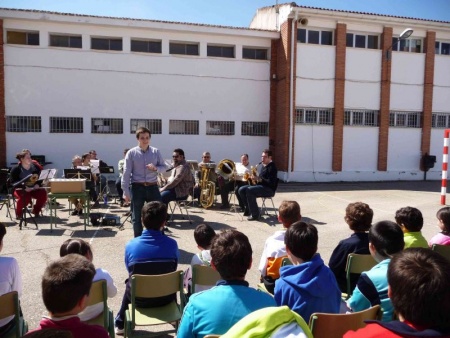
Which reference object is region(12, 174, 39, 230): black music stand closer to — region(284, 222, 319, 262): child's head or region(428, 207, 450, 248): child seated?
region(284, 222, 319, 262): child's head

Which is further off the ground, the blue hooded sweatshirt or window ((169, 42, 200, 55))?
window ((169, 42, 200, 55))

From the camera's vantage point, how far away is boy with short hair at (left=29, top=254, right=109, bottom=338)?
1855 mm

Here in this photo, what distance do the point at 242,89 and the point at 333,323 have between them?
54.8ft

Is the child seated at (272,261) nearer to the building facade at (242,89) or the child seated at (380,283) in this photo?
the child seated at (380,283)

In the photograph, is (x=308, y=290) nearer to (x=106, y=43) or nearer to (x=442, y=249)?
(x=442, y=249)

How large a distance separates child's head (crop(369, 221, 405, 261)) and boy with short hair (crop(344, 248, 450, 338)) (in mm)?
1541

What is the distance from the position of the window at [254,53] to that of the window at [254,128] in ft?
10.4

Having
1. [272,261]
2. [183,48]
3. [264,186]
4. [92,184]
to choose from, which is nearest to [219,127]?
[183,48]

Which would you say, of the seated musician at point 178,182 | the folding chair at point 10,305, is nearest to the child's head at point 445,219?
the folding chair at point 10,305

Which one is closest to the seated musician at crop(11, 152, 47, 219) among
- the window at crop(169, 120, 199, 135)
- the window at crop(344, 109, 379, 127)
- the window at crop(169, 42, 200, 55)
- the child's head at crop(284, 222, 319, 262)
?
the child's head at crop(284, 222, 319, 262)

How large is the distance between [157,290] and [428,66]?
68.3 ft

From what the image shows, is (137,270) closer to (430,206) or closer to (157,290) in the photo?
(157,290)

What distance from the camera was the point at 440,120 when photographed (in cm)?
2039

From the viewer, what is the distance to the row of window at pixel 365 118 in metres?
18.4
